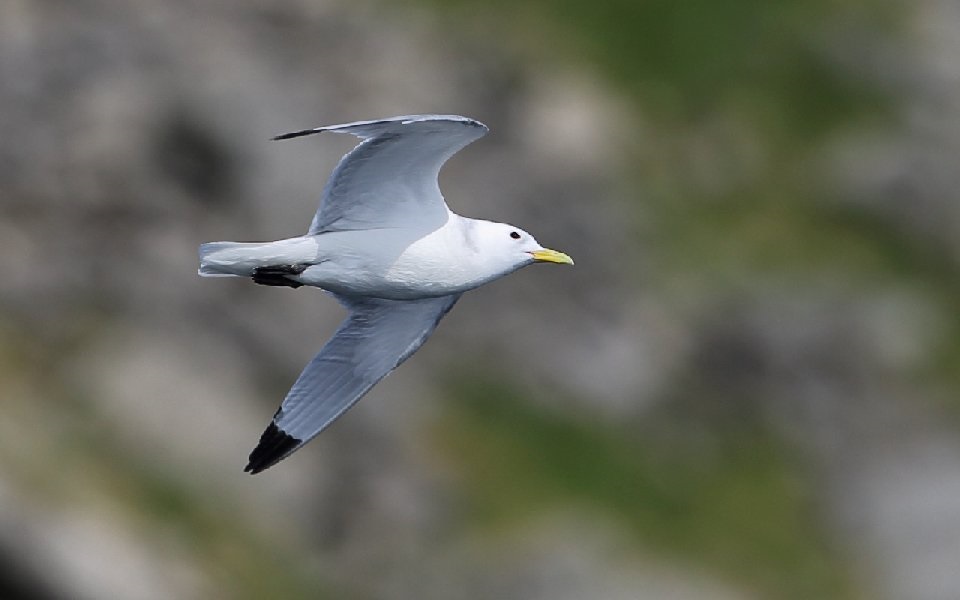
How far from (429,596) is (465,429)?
2.56 metres

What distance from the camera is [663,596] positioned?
20.5 meters

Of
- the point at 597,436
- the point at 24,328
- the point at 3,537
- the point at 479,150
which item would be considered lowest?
the point at 3,537

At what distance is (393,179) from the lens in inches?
457

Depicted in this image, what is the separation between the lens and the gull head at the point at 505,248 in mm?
11812

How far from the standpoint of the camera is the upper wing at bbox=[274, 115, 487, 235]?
36.5 feet

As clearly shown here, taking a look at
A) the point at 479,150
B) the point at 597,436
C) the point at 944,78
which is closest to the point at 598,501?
the point at 597,436

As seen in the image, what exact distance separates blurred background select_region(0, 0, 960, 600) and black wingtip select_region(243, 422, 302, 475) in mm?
4005

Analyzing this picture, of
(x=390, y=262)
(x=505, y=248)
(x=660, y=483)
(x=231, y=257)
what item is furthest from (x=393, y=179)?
(x=660, y=483)

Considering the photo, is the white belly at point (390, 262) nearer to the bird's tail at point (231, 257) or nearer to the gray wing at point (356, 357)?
the bird's tail at point (231, 257)

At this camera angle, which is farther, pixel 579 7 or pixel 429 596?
pixel 579 7

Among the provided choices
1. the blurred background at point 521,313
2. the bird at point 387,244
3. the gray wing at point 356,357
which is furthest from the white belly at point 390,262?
the blurred background at point 521,313

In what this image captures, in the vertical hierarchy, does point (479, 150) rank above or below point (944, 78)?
below

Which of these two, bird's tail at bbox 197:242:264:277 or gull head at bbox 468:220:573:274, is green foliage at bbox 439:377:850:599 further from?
bird's tail at bbox 197:242:264:277

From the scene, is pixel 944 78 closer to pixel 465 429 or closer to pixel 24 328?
pixel 465 429
